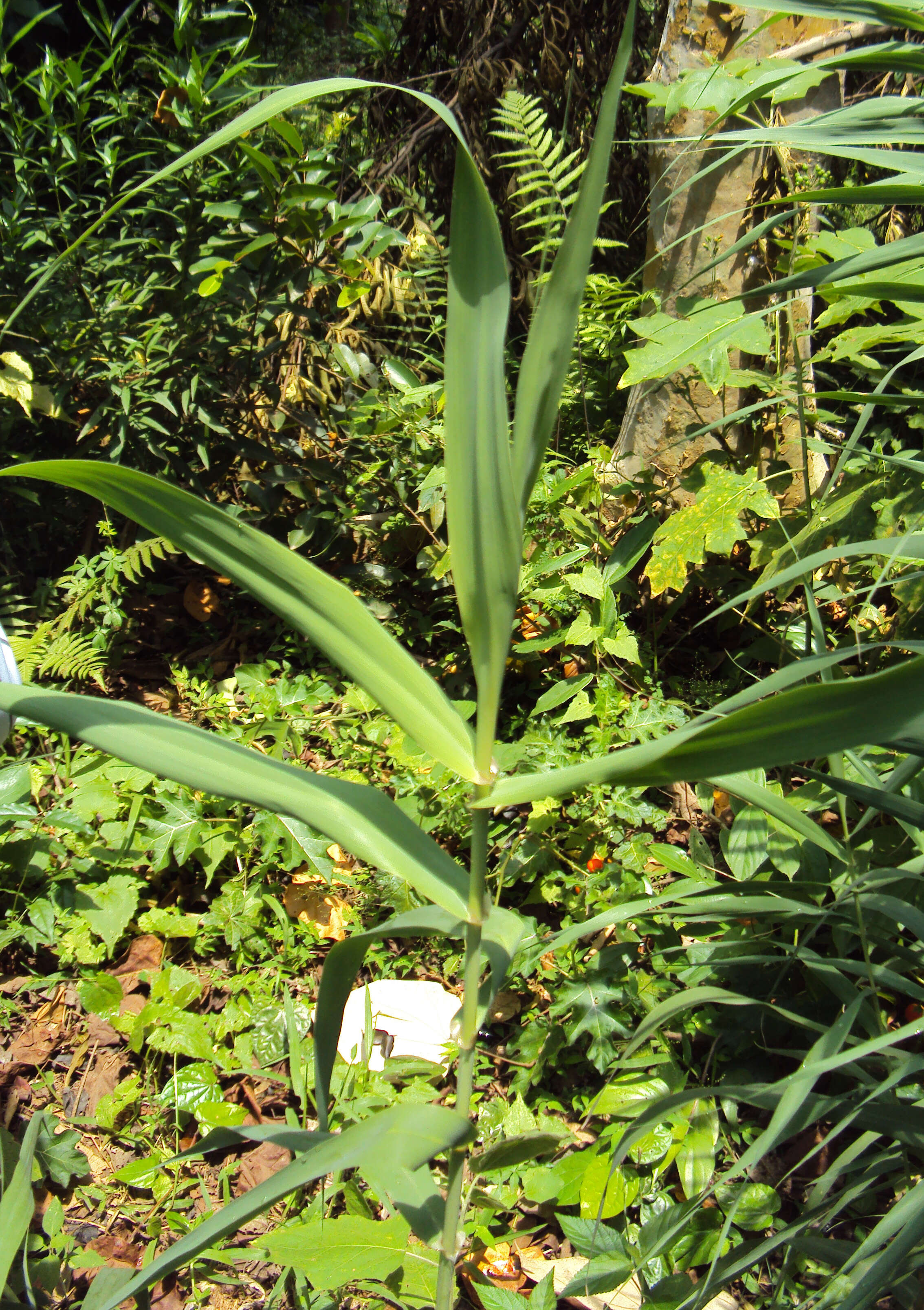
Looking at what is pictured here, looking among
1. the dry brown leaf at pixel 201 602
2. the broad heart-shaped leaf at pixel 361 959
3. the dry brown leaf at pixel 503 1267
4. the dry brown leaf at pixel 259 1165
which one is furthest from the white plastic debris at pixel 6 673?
the dry brown leaf at pixel 201 602

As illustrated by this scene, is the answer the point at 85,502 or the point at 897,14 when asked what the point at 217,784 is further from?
the point at 85,502

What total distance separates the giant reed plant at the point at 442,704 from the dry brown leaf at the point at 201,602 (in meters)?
1.97

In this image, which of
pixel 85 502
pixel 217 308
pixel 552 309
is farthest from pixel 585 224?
pixel 85 502

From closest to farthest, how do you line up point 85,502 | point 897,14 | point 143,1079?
point 897,14
point 143,1079
point 85,502

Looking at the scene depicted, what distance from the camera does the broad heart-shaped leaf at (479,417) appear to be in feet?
2.19

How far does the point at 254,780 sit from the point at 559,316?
0.41 meters

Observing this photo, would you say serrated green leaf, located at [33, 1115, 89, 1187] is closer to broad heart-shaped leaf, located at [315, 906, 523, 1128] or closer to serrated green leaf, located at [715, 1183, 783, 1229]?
broad heart-shaped leaf, located at [315, 906, 523, 1128]

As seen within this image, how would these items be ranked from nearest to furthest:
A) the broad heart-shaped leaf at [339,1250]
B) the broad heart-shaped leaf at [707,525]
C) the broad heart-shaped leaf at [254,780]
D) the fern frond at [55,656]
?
the broad heart-shaped leaf at [254,780], the broad heart-shaped leaf at [339,1250], the broad heart-shaped leaf at [707,525], the fern frond at [55,656]

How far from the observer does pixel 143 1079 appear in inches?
65.4

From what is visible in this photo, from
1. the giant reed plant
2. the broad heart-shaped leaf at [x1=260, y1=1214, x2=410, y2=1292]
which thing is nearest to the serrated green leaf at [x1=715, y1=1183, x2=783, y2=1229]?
the broad heart-shaped leaf at [x1=260, y1=1214, x2=410, y2=1292]

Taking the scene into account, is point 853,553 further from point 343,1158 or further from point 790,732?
point 343,1158

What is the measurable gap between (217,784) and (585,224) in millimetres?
472

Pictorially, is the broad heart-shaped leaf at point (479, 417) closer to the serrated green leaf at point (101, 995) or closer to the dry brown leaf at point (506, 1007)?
the dry brown leaf at point (506, 1007)

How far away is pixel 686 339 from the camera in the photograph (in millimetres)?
1772
